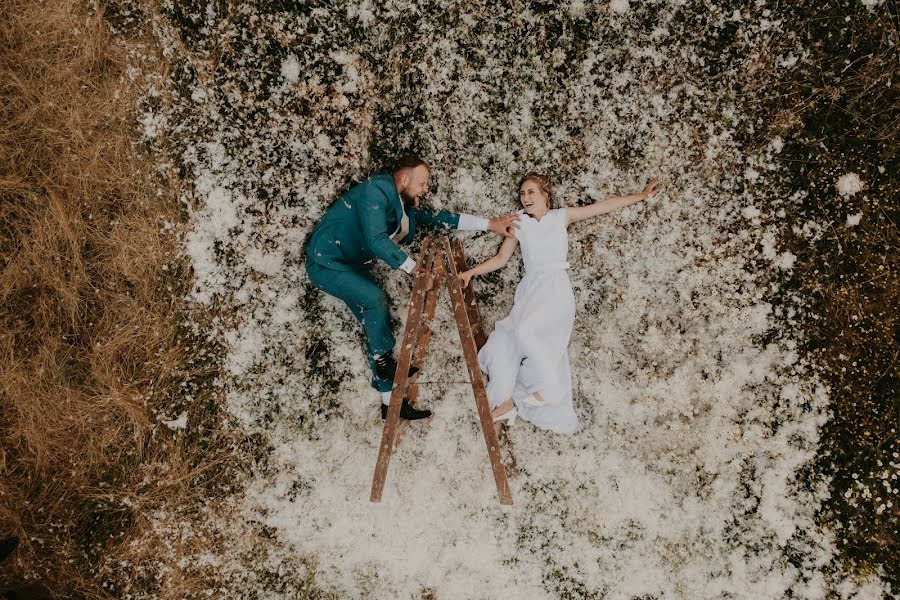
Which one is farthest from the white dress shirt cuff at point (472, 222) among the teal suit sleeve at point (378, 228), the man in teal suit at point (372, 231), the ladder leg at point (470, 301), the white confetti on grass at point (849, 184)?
the white confetti on grass at point (849, 184)

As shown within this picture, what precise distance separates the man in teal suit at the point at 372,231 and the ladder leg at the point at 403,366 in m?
0.32

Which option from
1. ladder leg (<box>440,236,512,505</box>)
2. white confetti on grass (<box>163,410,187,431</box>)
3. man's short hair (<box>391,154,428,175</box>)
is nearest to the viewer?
ladder leg (<box>440,236,512,505</box>)

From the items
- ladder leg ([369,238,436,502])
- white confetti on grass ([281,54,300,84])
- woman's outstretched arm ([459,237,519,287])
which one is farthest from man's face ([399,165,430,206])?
white confetti on grass ([281,54,300,84])

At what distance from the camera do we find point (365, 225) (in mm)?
2898

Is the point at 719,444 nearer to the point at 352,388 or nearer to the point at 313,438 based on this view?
the point at 352,388

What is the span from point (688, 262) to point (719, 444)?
1.33m

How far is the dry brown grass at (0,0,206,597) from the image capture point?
337 cm

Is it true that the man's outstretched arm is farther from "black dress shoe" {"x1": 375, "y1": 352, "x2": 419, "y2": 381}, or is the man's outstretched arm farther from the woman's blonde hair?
"black dress shoe" {"x1": 375, "y1": 352, "x2": 419, "y2": 381}

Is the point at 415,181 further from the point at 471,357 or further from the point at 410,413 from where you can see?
the point at 410,413

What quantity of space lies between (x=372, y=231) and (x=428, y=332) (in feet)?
2.54

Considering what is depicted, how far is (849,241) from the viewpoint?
10.5ft

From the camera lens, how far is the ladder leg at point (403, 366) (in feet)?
9.16

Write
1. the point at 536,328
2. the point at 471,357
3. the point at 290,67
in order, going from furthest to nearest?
1. the point at 290,67
2. the point at 536,328
3. the point at 471,357

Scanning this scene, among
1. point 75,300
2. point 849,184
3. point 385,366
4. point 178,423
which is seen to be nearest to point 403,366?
point 385,366
